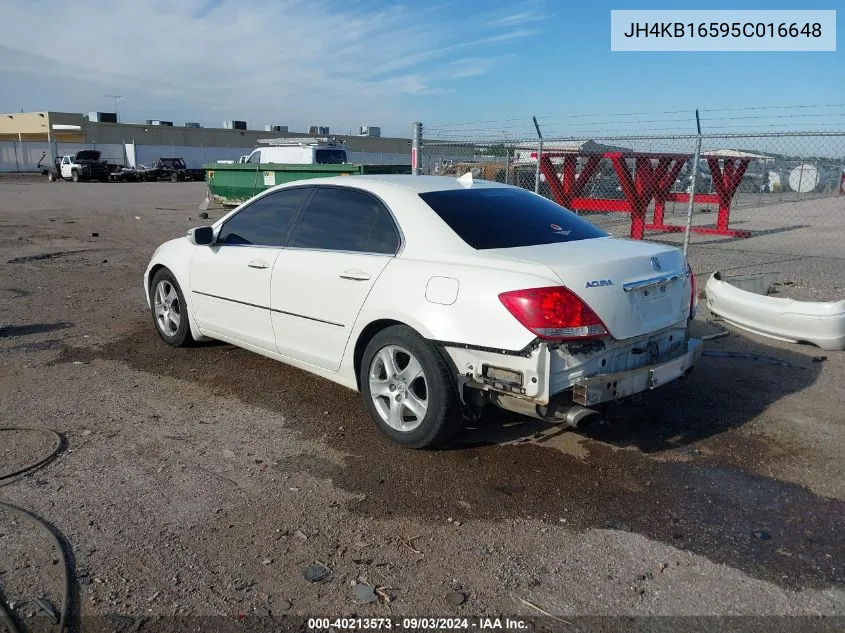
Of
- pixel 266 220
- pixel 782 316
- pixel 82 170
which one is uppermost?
pixel 82 170

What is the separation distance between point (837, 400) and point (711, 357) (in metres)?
1.16

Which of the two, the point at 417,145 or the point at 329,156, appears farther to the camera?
the point at 329,156

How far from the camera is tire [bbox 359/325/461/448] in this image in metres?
4.01

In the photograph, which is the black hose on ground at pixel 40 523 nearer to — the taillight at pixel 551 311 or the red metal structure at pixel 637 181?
the taillight at pixel 551 311

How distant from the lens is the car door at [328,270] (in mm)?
4512

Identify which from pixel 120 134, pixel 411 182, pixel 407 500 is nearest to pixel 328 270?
pixel 411 182

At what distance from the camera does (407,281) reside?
418cm

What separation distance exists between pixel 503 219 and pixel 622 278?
0.98 meters

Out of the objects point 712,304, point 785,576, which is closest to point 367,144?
point 712,304

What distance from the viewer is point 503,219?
462 cm

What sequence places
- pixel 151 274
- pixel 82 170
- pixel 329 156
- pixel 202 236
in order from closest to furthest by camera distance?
pixel 202 236
pixel 151 274
pixel 329 156
pixel 82 170

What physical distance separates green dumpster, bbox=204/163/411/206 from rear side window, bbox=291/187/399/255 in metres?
11.1

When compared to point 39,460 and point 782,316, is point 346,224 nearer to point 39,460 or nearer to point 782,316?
point 39,460

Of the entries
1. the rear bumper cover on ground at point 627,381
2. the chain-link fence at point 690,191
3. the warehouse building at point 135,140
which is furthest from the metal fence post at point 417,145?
the warehouse building at point 135,140
